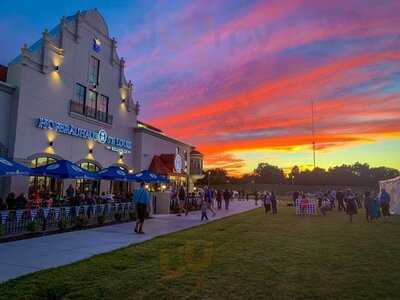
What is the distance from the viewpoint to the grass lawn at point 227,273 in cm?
589

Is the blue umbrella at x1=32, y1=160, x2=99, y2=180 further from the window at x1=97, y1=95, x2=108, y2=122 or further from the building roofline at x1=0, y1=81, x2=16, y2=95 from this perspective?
the window at x1=97, y1=95, x2=108, y2=122

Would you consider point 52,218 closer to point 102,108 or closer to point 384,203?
point 102,108

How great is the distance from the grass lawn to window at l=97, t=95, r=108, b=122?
16187mm

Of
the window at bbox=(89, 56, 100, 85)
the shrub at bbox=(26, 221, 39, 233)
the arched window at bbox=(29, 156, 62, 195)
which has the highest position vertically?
the window at bbox=(89, 56, 100, 85)

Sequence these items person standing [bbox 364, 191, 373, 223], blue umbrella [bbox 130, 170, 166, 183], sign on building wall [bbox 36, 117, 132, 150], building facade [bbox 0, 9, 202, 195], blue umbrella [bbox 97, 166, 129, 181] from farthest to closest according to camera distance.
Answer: blue umbrella [bbox 130, 170, 166, 183] → sign on building wall [bbox 36, 117, 132, 150] → person standing [bbox 364, 191, 373, 223] → blue umbrella [bbox 97, 166, 129, 181] → building facade [bbox 0, 9, 202, 195]

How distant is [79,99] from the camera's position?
23.4m

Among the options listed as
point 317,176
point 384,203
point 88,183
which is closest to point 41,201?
point 88,183

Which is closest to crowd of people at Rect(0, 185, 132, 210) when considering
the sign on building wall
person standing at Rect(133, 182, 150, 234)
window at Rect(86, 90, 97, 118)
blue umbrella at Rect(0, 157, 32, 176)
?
blue umbrella at Rect(0, 157, 32, 176)

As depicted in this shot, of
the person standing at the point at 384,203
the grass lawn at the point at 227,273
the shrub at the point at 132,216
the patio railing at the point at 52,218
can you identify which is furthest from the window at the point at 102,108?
the person standing at the point at 384,203

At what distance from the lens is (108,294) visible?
227 inches

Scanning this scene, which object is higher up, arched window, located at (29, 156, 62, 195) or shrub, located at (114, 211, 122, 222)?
arched window, located at (29, 156, 62, 195)

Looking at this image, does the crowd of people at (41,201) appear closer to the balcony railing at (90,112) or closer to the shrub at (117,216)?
the shrub at (117,216)

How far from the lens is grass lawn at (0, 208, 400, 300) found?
5.89 m

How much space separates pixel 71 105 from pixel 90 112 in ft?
6.91
